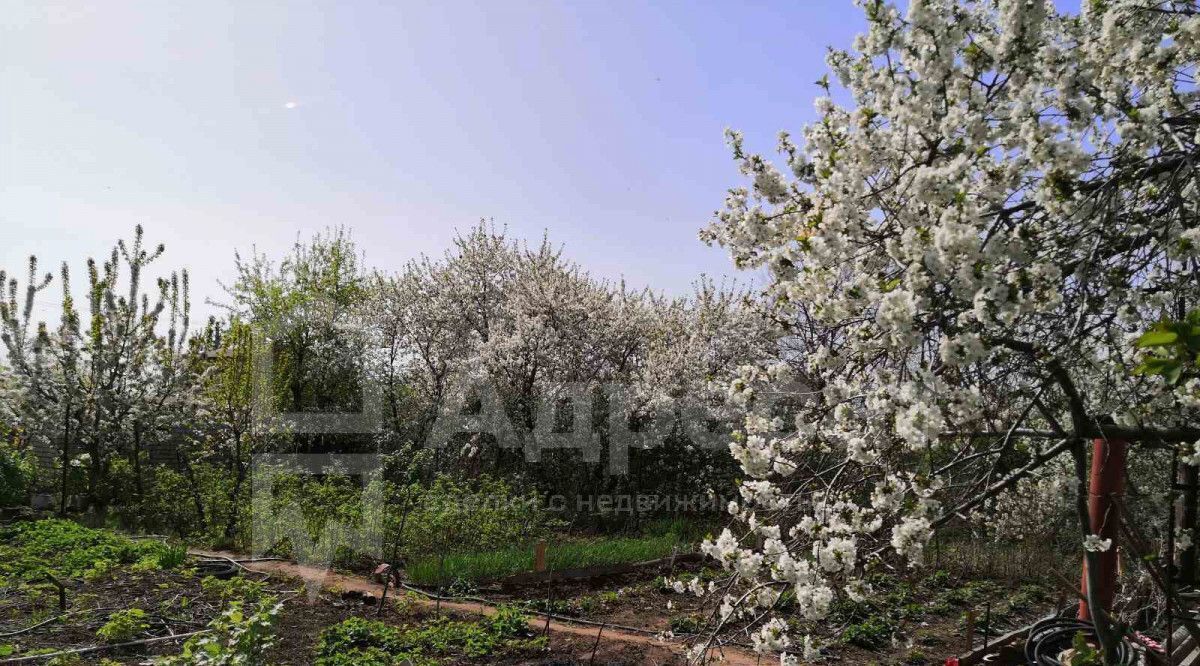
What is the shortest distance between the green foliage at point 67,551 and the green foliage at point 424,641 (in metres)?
2.25

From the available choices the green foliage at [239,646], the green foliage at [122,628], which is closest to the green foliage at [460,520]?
the green foliage at [122,628]

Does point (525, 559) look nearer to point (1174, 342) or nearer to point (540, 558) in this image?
point (540, 558)

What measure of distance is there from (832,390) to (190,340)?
1193cm

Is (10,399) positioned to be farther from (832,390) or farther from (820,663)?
(832,390)

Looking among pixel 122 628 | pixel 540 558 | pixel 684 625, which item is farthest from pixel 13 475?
pixel 684 625

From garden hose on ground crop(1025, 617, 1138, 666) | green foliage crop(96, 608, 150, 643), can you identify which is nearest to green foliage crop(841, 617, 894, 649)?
garden hose on ground crop(1025, 617, 1138, 666)

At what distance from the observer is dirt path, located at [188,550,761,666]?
5357 mm

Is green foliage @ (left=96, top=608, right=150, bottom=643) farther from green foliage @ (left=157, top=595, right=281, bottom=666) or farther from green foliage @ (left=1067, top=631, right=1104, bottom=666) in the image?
green foliage @ (left=1067, top=631, right=1104, bottom=666)

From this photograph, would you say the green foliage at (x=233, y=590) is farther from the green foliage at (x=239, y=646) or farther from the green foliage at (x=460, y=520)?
the green foliage at (x=239, y=646)

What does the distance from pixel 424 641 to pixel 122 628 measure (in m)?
1.76

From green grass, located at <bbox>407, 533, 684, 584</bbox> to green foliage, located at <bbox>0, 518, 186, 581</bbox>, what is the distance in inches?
86.9

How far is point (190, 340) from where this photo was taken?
495 inches

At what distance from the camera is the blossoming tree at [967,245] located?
2588 millimetres

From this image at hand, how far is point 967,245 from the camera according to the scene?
7.91ft
